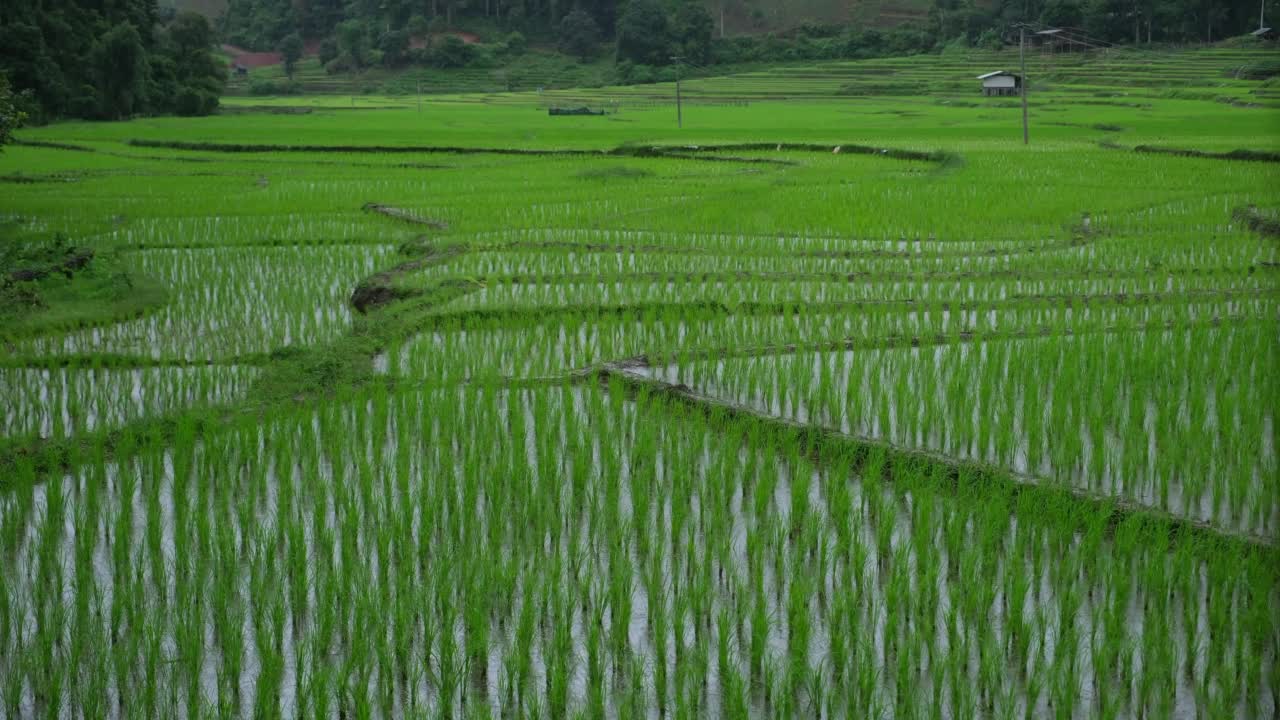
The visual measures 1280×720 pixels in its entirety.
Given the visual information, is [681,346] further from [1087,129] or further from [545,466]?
[1087,129]

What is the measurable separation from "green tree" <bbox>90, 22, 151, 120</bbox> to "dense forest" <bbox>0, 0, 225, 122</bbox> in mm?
26

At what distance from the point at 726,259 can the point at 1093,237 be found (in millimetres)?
3189

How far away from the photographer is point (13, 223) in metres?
12.1

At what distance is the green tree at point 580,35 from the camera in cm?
6156

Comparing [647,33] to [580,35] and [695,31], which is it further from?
[580,35]

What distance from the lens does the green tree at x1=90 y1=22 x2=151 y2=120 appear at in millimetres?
32844

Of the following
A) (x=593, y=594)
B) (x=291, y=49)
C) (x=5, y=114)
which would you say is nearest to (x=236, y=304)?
(x=5, y=114)

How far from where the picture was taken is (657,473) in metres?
4.75

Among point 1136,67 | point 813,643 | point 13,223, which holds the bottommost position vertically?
point 813,643

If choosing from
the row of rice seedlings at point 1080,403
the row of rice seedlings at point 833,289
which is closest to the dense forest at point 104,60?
the row of rice seedlings at point 833,289

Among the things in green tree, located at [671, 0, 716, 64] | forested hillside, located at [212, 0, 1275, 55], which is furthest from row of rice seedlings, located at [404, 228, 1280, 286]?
green tree, located at [671, 0, 716, 64]

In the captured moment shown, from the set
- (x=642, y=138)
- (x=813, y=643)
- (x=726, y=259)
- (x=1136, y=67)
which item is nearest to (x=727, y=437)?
(x=813, y=643)

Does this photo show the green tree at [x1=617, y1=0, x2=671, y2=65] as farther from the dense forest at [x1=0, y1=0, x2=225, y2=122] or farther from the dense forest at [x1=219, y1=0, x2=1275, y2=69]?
the dense forest at [x1=0, y1=0, x2=225, y2=122]

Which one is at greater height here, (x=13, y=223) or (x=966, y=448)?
(x=13, y=223)
